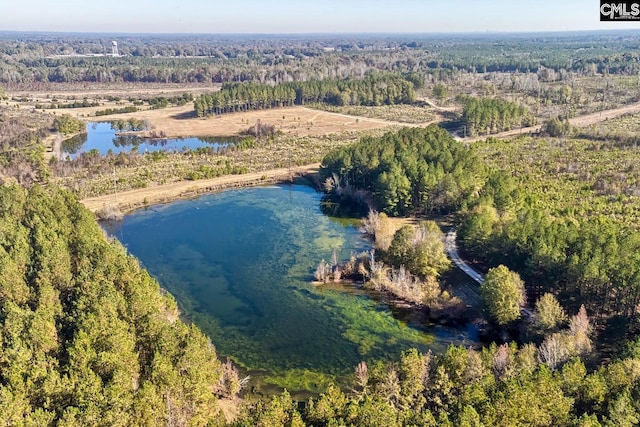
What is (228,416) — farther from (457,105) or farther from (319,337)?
(457,105)

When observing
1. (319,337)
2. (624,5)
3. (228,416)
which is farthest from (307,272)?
(624,5)

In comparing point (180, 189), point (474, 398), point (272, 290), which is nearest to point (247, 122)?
point (180, 189)

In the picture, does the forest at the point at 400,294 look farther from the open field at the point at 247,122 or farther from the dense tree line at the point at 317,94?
the dense tree line at the point at 317,94

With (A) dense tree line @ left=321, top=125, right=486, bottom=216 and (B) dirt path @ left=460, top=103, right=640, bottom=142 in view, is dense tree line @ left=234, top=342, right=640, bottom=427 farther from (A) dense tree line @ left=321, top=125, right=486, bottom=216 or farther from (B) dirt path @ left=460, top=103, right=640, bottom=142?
(B) dirt path @ left=460, top=103, right=640, bottom=142

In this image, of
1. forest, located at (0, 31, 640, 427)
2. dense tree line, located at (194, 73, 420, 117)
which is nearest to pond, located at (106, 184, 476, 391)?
forest, located at (0, 31, 640, 427)

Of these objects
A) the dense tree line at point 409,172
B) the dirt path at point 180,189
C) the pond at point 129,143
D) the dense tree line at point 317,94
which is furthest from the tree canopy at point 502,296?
the dense tree line at point 317,94

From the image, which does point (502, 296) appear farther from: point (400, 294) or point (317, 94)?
point (317, 94)

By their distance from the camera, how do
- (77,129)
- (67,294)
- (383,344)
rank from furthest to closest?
(77,129) → (383,344) → (67,294)
